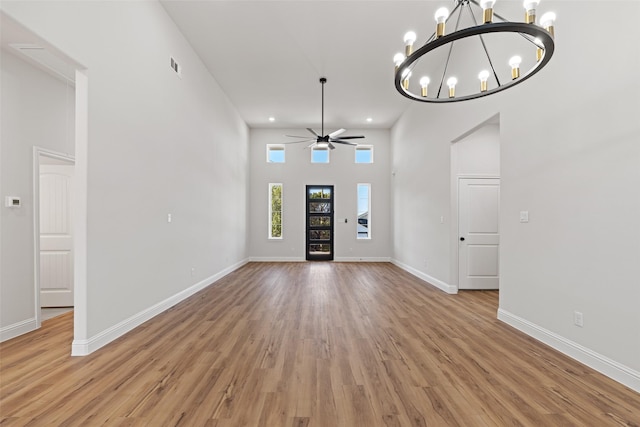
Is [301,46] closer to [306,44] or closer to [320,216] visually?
[306,44]

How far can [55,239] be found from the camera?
3768 mm

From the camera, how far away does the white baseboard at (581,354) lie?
6.54 ft

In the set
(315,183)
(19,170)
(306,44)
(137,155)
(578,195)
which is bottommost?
(578,195)

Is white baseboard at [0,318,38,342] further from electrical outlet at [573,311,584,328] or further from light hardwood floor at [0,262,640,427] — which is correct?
electrical outlet at [573,311,584,328]

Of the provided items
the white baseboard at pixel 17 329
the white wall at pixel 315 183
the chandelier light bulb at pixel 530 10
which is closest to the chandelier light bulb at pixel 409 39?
the chandelier light bulb at pixel 530 10

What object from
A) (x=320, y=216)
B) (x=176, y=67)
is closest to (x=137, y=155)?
(x=176, y=67)

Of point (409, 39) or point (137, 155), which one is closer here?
point (409, 39)

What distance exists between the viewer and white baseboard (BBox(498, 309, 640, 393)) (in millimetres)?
1992

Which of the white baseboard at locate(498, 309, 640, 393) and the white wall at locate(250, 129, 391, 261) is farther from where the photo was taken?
the white wall at locate(250, 129, 391, 261)

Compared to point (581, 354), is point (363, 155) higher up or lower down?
higher up

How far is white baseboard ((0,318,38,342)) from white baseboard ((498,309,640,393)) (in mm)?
5383

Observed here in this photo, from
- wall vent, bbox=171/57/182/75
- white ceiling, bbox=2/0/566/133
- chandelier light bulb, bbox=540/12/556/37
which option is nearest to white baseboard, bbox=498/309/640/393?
chandelier light bulb, bbox=540/12/556/37

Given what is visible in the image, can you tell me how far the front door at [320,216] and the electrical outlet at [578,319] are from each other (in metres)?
6.37

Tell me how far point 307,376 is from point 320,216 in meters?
6.52
